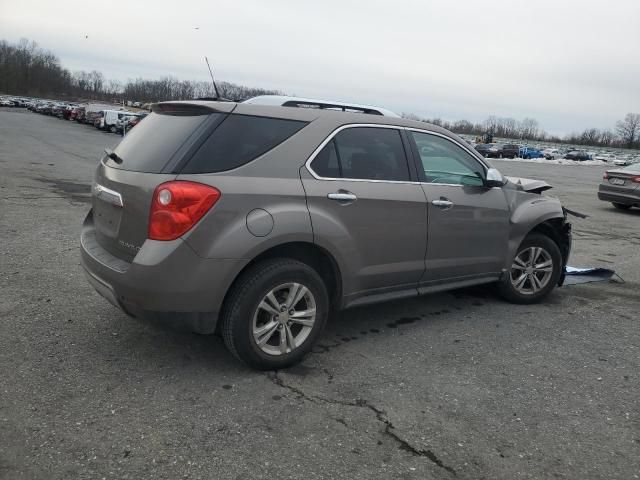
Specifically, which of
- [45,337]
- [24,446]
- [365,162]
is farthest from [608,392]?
[45,337]

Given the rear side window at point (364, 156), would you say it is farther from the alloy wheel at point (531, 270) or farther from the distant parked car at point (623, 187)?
the distant parked car at point (623, 187)

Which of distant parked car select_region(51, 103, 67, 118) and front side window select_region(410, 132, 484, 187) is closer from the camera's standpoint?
front side window select_region(410, 132, 484, 187)

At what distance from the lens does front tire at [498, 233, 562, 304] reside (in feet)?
18.1

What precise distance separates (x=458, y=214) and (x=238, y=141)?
6.78 feet

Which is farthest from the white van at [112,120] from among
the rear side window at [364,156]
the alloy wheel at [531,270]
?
the rear side window at [364,156]

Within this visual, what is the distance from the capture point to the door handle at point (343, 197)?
152 inches

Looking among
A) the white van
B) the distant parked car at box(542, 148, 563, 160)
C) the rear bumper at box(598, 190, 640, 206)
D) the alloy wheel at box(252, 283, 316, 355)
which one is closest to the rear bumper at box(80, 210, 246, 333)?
the alloy wheel at box(252, 283, 316, 355)

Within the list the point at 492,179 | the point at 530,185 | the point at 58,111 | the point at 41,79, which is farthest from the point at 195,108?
the point at 41,79

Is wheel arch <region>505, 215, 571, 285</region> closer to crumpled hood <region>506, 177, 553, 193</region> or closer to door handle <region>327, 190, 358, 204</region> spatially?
crumpled hood <region>506, 177, 553, 193</region>

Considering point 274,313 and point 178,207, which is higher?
point 178,207

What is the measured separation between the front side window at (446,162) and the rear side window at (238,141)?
1255 millimetres

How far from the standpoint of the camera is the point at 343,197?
391cm

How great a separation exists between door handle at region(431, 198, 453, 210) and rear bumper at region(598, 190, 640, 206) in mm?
11548

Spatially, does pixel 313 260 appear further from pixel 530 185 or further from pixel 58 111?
pixel 58 111
